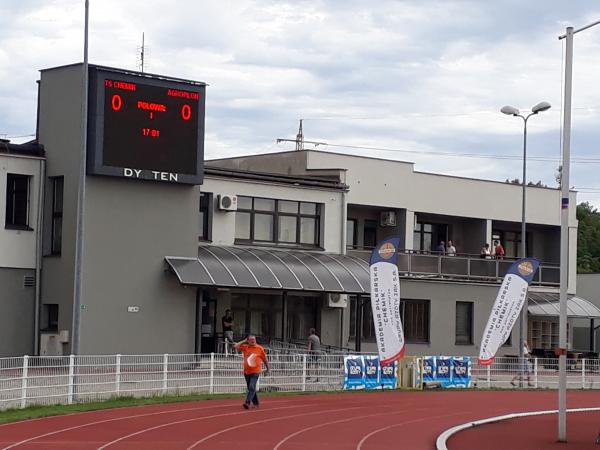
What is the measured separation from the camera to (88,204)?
3850 cm

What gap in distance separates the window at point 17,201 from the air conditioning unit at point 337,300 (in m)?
12.4

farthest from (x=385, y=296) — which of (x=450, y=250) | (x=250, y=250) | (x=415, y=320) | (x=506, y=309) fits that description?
(x=450, y=250)

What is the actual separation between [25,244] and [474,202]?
23014mm

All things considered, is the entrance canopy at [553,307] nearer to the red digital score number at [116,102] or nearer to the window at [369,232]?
the window at [369,232]

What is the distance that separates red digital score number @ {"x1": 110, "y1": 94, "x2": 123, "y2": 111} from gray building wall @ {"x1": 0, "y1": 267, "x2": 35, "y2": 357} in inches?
234

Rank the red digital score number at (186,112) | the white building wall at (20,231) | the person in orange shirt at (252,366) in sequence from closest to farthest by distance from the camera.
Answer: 1. the person in orange shirt at (252,366)
2. the white building wall at (20,231)
3. the red digital score number at (186,112)

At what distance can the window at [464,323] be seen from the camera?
170 ft

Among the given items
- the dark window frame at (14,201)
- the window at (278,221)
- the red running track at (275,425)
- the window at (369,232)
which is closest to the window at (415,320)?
the window at (369,232)

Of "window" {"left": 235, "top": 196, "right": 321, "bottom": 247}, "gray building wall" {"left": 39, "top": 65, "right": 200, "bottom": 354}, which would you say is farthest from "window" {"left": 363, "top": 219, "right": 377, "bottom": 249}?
"gray building wall" {"left": 39, "top": 65, "right": 200, "bottom": 354}

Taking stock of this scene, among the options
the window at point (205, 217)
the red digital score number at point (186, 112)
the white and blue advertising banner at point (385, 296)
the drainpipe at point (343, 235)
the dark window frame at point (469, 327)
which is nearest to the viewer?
the white and blue advertising banner at point (385, 296)

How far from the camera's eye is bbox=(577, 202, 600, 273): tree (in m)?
109

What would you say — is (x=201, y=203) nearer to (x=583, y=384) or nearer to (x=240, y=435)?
(x=583, y=384)

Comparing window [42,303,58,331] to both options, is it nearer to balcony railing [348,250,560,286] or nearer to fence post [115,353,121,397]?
fence post [115,353,121,397]

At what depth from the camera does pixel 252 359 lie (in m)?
28.7
